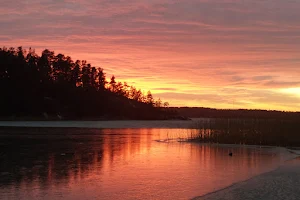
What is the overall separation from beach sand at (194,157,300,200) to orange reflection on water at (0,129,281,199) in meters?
0.73

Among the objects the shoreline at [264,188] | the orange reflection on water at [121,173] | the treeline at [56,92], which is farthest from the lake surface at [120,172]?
the treeline at [56,92]

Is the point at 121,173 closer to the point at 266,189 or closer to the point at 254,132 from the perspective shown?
the point at 266,189

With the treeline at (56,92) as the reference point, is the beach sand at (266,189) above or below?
below

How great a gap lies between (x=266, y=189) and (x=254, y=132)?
2120 cm

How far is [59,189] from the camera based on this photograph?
13.0 metres

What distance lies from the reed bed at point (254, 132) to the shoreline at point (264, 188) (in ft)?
49.9

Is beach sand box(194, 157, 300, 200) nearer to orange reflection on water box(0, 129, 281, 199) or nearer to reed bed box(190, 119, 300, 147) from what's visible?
orange reflection on water box(0, 129, 281, 199)

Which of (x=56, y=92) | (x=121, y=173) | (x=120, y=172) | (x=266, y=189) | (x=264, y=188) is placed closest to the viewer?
(x=266, y=189)

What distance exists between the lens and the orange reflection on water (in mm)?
12734

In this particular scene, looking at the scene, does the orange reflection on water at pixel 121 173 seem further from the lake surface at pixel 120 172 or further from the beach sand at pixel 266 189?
the beach sand at pixel 266 189

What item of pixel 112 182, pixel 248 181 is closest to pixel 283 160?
pixel 248 181

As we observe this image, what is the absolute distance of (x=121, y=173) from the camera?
16609 millimetres

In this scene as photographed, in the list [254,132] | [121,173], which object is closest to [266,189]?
[121,173]

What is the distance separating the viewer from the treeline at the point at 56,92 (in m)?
97.0
